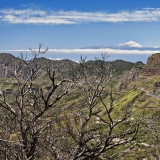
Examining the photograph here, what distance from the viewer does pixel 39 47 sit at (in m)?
17.5

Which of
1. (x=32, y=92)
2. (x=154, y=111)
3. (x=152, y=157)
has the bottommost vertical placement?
(x=154, y=111)

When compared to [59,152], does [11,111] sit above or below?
above

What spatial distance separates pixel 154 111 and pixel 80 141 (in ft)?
477

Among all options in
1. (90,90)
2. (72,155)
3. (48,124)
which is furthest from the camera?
(90,90)

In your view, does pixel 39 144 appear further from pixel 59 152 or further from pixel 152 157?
pixel 152 157

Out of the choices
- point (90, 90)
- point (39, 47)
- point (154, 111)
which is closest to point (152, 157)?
point (90, 90)

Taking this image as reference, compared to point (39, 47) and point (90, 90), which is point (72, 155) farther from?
point (39, 47)

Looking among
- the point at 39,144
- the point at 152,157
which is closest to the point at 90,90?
the point at 39,144

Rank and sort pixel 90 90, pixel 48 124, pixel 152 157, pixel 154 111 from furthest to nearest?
pixel 154 111
pixel 152 157
pixel 90 90
pixel 48 124

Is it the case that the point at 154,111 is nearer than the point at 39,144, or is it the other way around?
the point at 39,144

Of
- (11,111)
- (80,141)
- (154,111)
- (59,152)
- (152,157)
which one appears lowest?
(154,111)

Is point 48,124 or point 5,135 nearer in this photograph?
point 5,135

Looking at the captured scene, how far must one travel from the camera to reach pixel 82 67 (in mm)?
19047

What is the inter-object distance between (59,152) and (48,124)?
2.05 m
